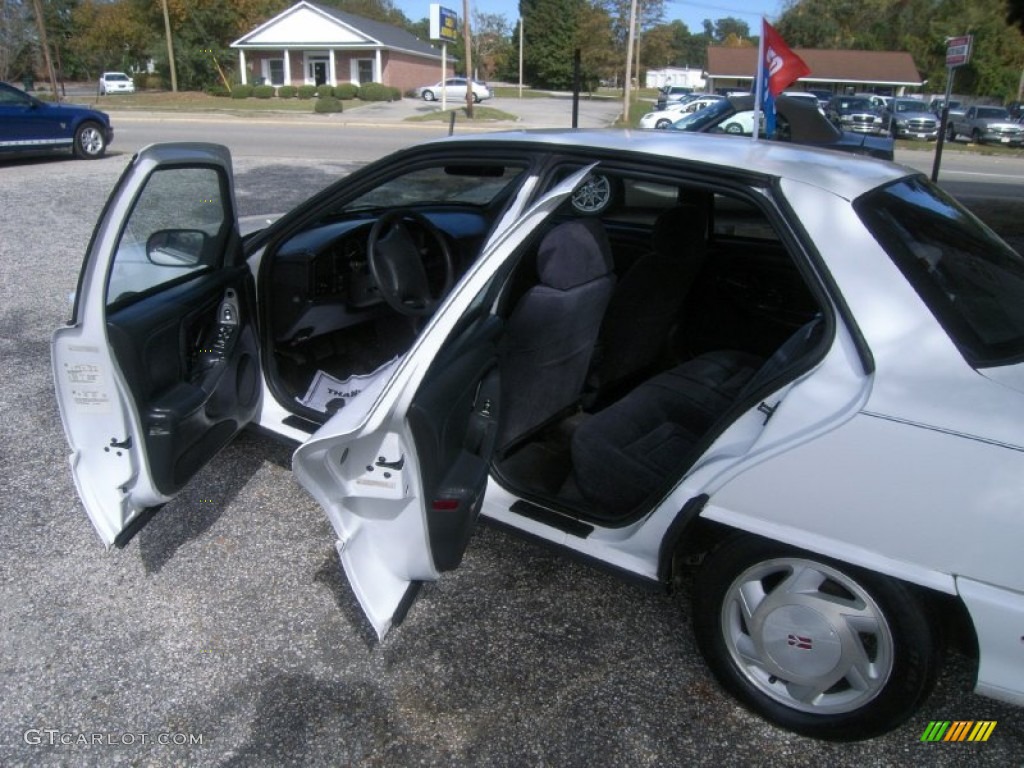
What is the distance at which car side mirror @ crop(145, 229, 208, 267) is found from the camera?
282 centimetres

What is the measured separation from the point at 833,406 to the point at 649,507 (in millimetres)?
644

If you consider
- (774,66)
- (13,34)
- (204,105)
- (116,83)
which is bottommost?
(774,66)

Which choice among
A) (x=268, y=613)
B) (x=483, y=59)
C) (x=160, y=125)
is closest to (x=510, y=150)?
(x=268, y=613)

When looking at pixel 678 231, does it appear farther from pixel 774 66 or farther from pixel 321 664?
pixel 321 664

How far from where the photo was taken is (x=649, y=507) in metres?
2.34

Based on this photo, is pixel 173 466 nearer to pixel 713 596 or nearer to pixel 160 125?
pixel 713 596

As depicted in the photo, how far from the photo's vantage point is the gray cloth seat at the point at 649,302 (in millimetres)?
3299

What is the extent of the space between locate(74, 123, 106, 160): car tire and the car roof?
13812 mm

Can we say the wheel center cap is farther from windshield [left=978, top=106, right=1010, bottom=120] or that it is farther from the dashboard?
windshield [left=978, top=106, right=1010, bottom=120]

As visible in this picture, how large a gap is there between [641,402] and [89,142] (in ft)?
48.0

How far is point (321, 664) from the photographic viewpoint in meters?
2.47

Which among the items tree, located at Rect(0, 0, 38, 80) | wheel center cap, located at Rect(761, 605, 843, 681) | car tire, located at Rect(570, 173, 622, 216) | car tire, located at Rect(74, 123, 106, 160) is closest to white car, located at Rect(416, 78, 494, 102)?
tree, located at Rect(0, 0, 38, 80)

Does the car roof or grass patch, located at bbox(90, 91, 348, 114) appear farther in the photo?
grass patch, located at bbox(90, 91, 348, 114)

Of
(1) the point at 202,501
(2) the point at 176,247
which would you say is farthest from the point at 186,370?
(1) the point at 202,501
